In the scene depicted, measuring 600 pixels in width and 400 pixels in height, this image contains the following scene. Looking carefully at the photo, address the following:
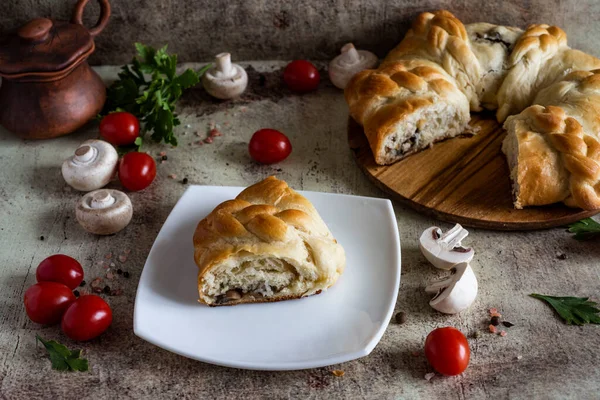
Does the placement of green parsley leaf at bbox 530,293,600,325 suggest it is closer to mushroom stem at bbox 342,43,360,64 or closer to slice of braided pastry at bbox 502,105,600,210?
slice of braided pastry at bbox 502,105,600,210

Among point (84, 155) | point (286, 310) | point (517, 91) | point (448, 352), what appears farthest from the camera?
point (517, 91)

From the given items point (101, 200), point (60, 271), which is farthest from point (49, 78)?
point (60, 271)

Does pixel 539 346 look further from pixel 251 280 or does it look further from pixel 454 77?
pixel 454 77

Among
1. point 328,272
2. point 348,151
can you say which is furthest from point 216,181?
point 328,272

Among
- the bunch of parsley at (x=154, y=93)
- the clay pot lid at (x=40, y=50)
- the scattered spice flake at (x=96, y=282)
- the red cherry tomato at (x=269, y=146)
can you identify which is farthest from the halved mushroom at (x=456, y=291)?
the clay pot lid at (x=40, y=50)

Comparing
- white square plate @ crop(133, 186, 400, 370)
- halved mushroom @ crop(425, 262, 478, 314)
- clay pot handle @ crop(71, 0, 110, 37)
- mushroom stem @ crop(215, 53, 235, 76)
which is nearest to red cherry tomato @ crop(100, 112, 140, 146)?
clay pot handle @ crop(71, 0, 110, 37)

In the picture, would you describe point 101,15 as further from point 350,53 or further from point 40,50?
point 350,53

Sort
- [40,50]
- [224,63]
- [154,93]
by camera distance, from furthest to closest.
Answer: [224,63] < [154,93] < [40,50]
